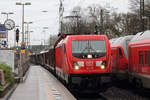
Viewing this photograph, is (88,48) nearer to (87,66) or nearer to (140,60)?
(87,66)

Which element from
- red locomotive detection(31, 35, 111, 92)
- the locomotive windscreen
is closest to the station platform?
red locomotive detection(31, 35, 111, 92)

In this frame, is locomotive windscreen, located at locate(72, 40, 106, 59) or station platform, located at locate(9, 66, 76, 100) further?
locomotive windscreen, located at locate(72, 40, 106, 59)

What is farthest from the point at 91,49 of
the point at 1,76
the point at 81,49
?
the point at 1,76

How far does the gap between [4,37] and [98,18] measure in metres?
44.2

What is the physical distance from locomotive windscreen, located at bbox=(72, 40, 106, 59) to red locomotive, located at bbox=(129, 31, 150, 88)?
1731 millimetres

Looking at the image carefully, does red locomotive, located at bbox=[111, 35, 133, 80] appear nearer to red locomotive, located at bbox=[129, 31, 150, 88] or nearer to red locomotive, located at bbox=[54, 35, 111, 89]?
red locomotive, located at bbox=[129, 31, 150, 88]

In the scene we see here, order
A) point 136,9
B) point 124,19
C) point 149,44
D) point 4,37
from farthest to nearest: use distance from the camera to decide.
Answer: point 124,19 → point 136,9 → point 4,37 → point 149,44

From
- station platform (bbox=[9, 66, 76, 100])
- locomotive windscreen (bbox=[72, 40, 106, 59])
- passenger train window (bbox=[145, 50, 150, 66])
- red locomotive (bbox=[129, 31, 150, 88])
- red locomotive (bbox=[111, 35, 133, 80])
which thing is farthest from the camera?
red locomotive (bbox=[111, 35, 133, 80])

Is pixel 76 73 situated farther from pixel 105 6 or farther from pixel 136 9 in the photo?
pixel 105 6

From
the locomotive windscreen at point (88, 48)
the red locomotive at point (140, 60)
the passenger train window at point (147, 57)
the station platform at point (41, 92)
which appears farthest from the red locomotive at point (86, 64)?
the passenger train window at point (147, 57)

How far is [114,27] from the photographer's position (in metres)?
62.4

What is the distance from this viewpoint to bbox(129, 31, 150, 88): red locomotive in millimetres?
16641

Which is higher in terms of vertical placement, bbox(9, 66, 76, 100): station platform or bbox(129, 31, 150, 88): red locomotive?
bbox(129, 31, 150, 88): red locomotive

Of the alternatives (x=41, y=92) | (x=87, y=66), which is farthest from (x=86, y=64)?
(x=41, y=92)
